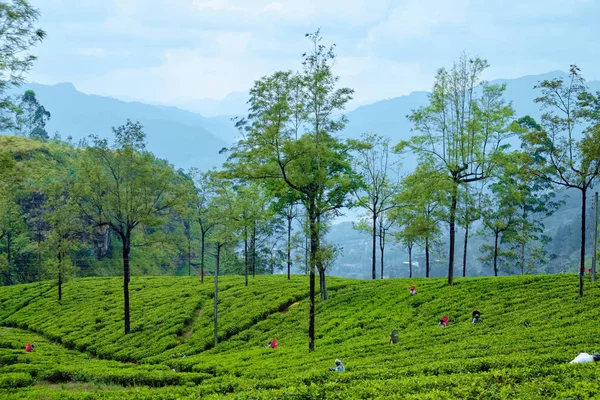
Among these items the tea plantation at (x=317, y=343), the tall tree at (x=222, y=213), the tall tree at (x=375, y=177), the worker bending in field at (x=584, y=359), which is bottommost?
the tea plantation at (x=317, y=343)

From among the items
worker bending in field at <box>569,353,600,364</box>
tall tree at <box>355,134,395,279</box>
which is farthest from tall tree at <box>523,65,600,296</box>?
tall tree at <box>355,134,395,279</box>

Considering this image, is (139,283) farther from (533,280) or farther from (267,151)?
(533,280)

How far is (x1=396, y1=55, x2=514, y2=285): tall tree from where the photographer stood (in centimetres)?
3594

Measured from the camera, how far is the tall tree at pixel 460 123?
35.9m

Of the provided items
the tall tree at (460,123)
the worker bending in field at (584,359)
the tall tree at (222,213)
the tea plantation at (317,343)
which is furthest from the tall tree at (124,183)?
the worker bending in field at (584,359)

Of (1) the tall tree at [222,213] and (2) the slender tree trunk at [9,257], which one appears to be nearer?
(1) the tall tree at [222,213]

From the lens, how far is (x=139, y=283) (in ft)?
194

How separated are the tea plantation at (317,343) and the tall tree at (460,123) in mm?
7522

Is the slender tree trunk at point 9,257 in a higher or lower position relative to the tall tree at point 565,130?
lower

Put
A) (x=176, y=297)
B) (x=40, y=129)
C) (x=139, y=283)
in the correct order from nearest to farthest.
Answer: (x=176, y=297) < (x=139, y=283) < (x=40, y=129)

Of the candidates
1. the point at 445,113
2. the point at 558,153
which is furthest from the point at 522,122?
the point at 558,153

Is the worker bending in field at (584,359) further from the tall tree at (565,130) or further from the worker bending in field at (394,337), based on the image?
the tall tree at (565,130)

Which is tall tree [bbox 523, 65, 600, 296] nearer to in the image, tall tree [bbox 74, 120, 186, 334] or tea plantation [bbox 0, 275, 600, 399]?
tea plantation [bbox 0, 275, 600, 399]

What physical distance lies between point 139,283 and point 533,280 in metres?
45.3
